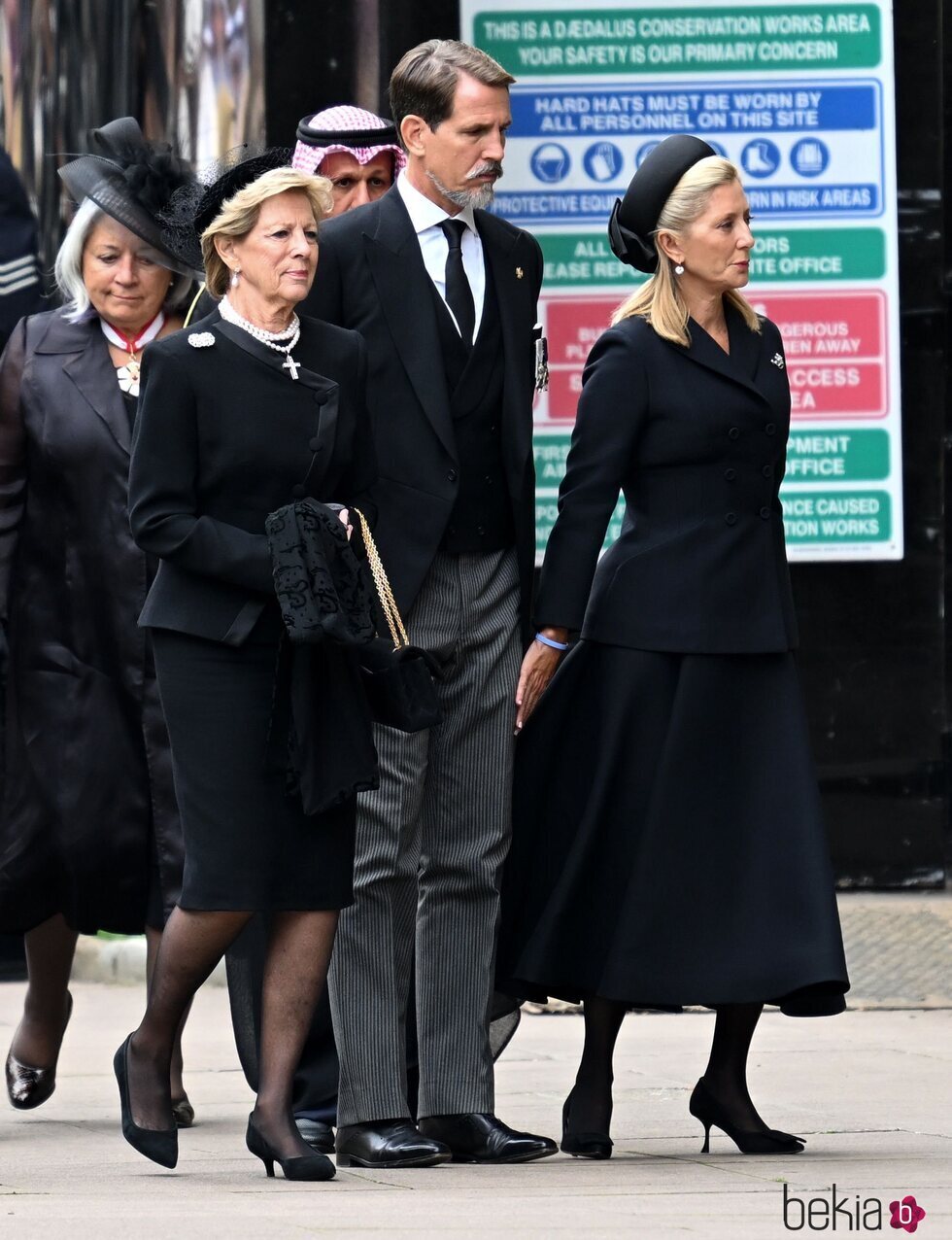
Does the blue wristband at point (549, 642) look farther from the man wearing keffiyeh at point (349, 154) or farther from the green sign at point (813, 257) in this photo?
the green sign at point (813, 257)

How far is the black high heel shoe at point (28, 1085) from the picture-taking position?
6.30m

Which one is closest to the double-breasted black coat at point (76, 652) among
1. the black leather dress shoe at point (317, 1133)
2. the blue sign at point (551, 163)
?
the black leather dress shoe at point (317, 1133)

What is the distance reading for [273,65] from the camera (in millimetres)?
8477

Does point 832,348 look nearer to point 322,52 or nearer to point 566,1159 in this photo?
point 322,52

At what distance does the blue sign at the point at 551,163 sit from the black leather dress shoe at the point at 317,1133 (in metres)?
3.74

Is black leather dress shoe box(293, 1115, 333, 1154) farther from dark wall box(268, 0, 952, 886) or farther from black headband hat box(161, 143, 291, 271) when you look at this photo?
dark wall box(268, 0, 952, 886)

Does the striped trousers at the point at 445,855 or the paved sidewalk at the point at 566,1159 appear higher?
the striped trousers at the point at 445,855

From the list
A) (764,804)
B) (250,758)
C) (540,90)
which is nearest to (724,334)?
(764,804)

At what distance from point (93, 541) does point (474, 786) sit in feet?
4.01

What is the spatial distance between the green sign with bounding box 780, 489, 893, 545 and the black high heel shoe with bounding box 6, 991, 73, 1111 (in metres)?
3.34

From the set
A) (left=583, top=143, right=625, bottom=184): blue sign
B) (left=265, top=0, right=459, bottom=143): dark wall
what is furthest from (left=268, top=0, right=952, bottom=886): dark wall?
(left=265, top=0, right=459, bottom=143): dark wall

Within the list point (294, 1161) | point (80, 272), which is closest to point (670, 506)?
point (294, 1161)

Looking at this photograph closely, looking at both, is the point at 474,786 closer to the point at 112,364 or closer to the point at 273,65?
the point at 112,364

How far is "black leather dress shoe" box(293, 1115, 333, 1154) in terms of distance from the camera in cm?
570
